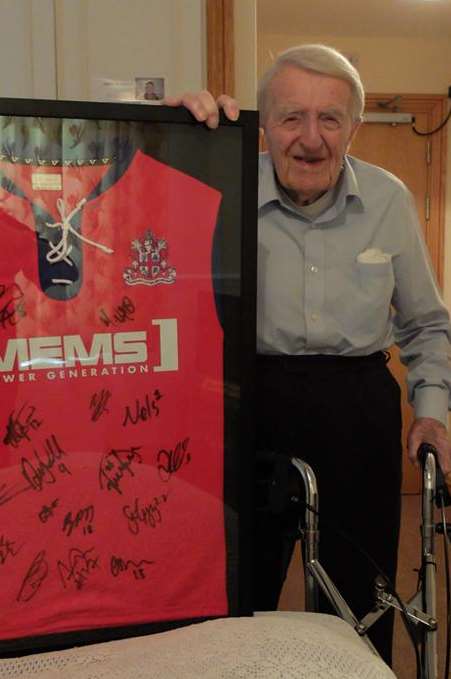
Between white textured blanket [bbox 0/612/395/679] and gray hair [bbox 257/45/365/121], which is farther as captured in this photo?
gray hair [bbox 257/45/365/121]

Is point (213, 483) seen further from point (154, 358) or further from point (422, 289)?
point (422, 289)

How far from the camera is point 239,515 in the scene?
1.00 metres
